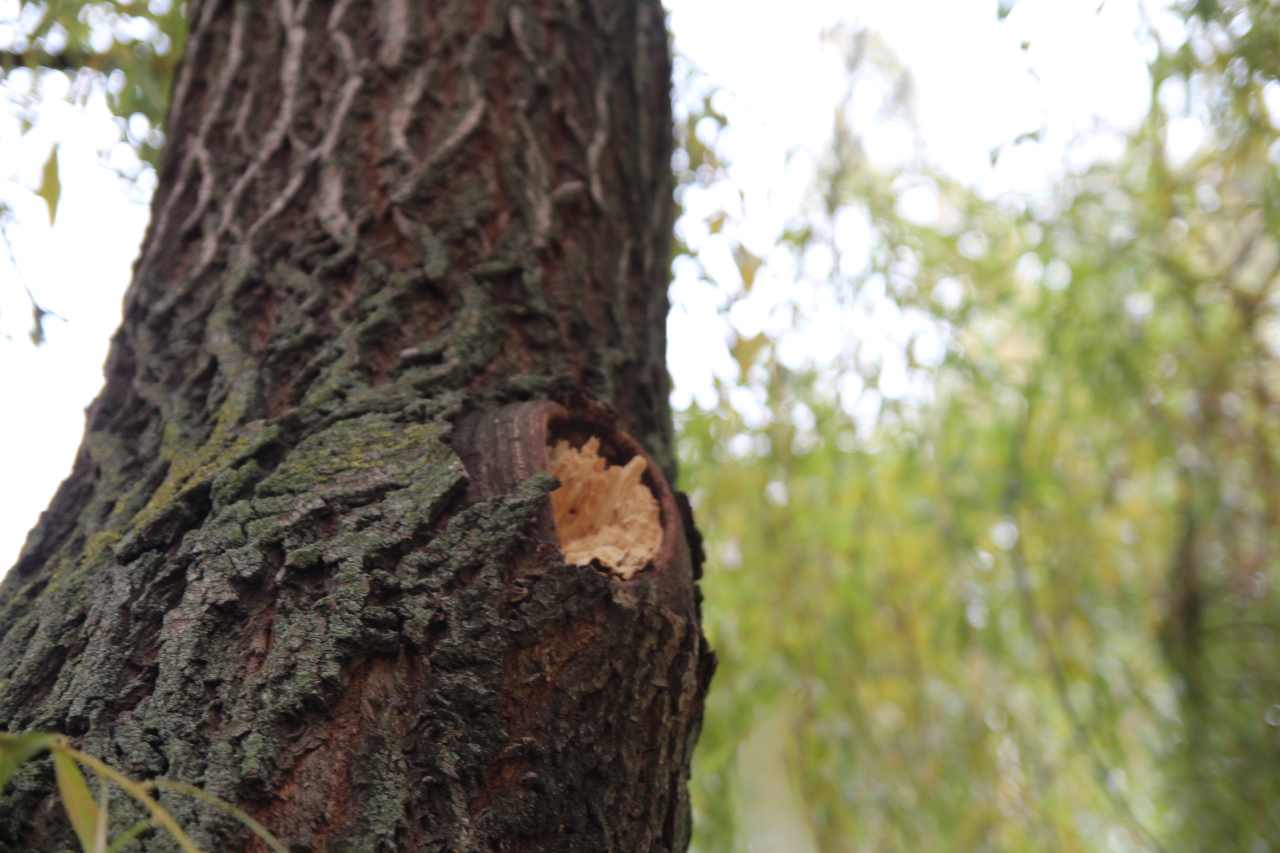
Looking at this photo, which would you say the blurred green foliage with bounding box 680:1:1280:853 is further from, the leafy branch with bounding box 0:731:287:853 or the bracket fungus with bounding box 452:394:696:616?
the leafy branch with bounding box 0:731:287:853

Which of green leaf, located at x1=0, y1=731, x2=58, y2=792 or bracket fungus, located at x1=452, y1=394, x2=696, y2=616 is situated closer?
green leaf, located at x1=0, y1=731, x2=58, y2=792

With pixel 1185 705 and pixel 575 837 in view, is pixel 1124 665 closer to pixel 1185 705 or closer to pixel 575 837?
pixel 1185 705

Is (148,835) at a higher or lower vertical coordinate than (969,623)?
lower

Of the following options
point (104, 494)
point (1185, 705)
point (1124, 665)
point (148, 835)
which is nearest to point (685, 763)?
point (148, 835)

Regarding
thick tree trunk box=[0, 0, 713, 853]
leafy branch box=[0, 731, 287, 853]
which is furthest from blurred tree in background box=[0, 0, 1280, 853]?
leafy branch box=[0, 731, 287, 853]

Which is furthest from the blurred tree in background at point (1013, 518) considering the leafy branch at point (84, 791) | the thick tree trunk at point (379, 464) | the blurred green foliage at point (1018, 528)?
the leafy branch at point (84, 791)

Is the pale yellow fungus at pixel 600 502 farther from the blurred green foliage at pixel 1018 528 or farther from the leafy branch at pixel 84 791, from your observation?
the blurred green foliage at pixel 1018 528
